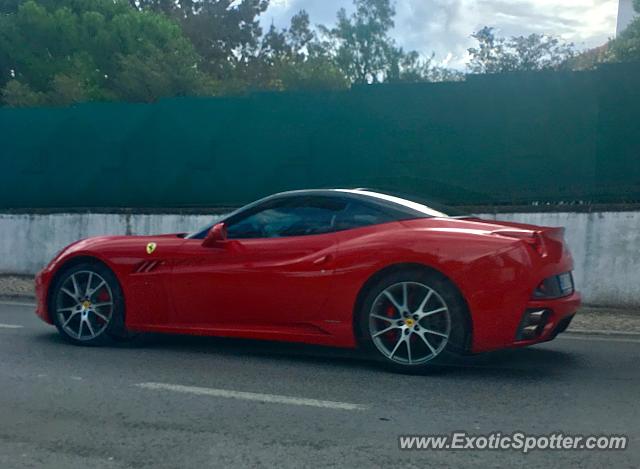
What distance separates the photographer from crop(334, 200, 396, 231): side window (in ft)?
22.9

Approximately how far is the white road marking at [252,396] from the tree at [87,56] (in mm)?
17915

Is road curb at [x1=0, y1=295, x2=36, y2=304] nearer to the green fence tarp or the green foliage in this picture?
the green fence tarp

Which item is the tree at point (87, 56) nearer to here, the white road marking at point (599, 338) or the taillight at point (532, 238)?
the white road marking at point (599, 338)

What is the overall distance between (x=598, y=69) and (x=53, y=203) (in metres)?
8.70

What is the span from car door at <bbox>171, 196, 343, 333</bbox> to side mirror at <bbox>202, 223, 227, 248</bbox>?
0.04 metres

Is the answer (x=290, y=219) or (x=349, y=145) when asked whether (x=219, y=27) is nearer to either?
(x=349, y=145)

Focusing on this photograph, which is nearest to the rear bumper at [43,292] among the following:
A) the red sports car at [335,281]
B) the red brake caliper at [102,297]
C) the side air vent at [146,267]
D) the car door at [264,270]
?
the red sports car at [335,281]

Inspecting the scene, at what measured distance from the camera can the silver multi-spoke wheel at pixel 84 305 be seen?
7.79 meters

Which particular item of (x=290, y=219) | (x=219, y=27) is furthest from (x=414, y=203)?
(x=219, y=27)

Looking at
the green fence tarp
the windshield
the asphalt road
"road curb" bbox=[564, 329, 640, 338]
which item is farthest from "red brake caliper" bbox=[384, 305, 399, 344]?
the green fence tarp

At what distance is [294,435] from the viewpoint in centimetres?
523

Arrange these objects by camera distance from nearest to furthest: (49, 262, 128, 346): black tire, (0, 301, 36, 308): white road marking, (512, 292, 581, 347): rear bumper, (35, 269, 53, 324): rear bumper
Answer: (512, 292, 581, 347): rear bumper, (49, 262, 128, 346): black tire, (35, 269, 53, 324): rear bumper, (0, 301, 36, 308): white road marking

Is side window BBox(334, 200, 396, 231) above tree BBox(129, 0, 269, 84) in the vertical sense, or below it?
below

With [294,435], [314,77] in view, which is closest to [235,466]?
[294,435]
